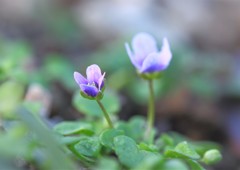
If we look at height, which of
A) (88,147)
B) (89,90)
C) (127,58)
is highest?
(127,58)

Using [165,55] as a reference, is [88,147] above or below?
below

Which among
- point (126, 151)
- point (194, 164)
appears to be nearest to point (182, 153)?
point (194, 164)

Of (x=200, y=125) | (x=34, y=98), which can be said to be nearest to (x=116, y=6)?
A: (x=200, y=125)

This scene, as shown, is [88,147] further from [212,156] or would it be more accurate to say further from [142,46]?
[142,46]

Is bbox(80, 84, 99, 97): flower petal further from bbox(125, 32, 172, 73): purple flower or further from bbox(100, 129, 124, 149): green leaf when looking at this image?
bbox(125, 32, 172, 73): purple flower

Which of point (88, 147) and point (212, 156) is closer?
point (88, 147)

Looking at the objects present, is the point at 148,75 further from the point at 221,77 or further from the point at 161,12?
the point at 161,12

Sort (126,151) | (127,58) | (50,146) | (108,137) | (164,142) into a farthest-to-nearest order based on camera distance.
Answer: (127,58) < (164,142) < (108,137) < (126,151) < (50,146)

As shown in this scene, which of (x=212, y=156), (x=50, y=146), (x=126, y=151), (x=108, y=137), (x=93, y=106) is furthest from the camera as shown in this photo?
(x=93, y=106)
